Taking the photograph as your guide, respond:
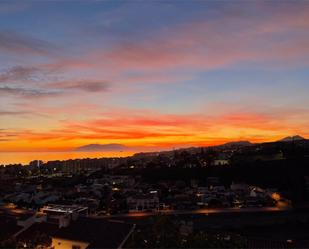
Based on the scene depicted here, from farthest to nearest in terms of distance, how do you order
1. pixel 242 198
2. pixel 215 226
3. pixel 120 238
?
pixel 242 198 < pixel 215 226 < pixel 120 238

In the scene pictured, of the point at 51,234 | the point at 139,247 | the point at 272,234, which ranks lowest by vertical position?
the point at 272,234

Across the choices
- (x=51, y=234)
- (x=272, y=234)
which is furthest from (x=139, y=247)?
(x=272, y=234)

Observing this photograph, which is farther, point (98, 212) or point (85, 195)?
point (85, 195)

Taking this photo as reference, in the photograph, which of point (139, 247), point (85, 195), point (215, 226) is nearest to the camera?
point (139, 247)

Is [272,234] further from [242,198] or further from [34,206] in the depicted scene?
[34,206]

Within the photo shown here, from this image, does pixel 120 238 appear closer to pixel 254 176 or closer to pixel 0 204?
pixel 0 204

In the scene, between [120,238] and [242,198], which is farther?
[242,198]

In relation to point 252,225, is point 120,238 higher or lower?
higher

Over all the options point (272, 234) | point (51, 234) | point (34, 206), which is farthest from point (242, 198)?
point (51, 234)

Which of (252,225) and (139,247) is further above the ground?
(139,247)
